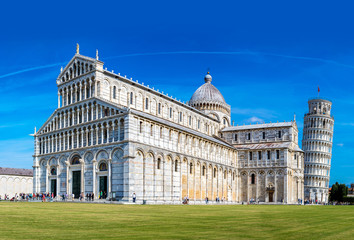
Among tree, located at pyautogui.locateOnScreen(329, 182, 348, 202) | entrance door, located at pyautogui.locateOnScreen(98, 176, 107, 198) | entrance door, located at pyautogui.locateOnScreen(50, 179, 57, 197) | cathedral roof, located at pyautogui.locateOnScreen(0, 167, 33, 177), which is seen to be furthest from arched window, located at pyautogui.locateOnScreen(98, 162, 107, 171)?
tree, located at pyautogui.locateOnScreen(329, 182, 348, 202)

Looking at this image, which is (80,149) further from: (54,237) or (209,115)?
(54,237)

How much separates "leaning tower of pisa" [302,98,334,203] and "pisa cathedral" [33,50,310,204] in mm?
39790

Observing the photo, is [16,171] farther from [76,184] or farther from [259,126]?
[259,126]

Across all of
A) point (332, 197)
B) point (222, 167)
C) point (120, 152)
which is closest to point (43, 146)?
point (120, 152)

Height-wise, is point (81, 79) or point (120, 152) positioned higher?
point (81, 79)

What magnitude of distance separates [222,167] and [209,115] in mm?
17463

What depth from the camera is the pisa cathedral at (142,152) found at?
181 ft

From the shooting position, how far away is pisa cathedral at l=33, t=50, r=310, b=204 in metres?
55.3

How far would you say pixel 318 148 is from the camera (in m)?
126

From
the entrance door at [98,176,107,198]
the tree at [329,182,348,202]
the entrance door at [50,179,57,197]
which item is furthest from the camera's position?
the tree at [329,182,348,202]

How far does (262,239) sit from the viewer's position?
14258mm

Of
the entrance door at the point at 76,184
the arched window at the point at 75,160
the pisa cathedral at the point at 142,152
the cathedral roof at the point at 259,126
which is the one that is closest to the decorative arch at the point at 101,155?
the pisa cathedral at the point at 142,152

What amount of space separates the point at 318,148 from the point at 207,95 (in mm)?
50594

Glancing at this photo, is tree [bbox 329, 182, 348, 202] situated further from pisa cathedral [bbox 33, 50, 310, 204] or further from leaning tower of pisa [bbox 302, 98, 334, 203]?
pisa cathedral [bbox 33, 50, 310, 204]
